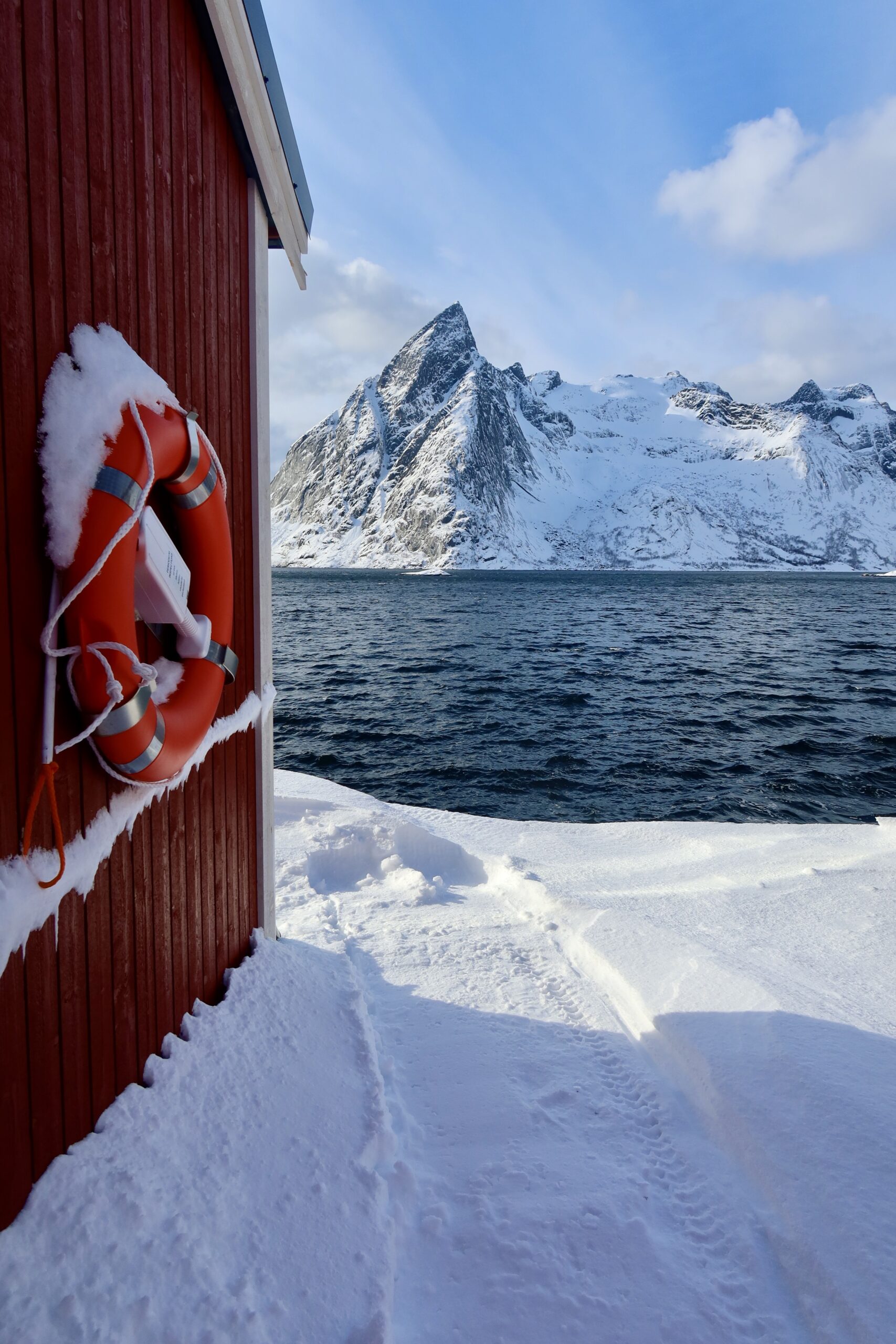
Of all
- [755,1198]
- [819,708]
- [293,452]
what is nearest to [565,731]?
[819,708]

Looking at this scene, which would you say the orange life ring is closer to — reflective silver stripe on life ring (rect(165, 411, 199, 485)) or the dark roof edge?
reflective silver stripe on life ring (rect(165, 411, 199, 485))

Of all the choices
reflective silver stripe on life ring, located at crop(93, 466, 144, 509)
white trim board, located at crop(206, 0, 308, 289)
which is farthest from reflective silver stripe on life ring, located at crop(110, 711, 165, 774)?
white trim board, located at crop(206, 0, 308, 289)

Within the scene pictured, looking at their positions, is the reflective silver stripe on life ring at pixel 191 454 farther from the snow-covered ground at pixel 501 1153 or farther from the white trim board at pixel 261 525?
the snow-covered ground at pixel 501 1153

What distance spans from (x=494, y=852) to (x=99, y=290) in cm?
413

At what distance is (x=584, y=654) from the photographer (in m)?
20.0

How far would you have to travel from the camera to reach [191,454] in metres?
1.84

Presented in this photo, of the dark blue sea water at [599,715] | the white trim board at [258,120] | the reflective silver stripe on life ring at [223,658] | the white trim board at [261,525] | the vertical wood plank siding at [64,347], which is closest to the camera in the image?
the vertical wood plank siding at [64,347]

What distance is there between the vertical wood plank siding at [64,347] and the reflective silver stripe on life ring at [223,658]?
Result: 347 mm

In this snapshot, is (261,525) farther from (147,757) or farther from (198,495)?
(147,757)

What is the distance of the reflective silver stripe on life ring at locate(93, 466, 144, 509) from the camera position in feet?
4.43

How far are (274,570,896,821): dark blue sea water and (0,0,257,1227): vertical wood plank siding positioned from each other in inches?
253

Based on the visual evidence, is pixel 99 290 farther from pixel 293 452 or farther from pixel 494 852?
pixel 293 452

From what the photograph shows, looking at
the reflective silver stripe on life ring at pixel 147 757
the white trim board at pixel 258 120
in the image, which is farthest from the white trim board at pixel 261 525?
the reflective silver stripe on life ring at pixel 147 757

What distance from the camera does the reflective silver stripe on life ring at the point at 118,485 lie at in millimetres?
1352
